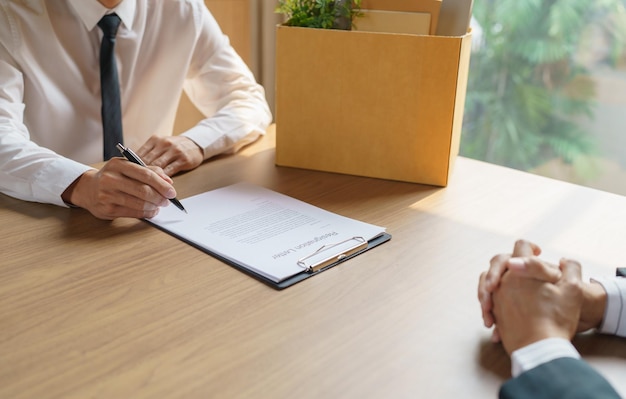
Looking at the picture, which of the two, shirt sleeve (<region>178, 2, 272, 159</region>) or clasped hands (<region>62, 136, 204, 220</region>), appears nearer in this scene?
clasped hands (<region>62, 136, 204, 220</region>)

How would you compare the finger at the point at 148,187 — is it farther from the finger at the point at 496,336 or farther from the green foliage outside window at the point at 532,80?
the green foliage outside window at the point at 532,80

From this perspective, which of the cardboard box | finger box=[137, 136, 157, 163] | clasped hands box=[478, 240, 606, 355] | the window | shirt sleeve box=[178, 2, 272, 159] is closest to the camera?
clasped hands box=[478, 240, 606, 355]

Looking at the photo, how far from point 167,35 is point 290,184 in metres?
0.64

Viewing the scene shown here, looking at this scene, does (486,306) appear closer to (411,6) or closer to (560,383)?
(560,383)

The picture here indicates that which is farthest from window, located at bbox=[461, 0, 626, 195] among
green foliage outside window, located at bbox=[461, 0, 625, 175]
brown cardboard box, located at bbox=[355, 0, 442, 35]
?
brown cardboard box, located at bbox=[355, 0, 442, 35]

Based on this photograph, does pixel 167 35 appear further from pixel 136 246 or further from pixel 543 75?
pixel 543 75

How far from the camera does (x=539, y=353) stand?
2.09 feet

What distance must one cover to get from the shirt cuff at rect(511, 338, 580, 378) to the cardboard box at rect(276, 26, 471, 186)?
1.82ft

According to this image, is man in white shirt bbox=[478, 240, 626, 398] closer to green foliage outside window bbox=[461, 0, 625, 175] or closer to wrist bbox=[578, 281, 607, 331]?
wrist bbox=[578, 281, 607, 331]

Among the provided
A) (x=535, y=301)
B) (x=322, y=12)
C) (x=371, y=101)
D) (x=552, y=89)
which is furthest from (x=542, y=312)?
(x=552, y=89)

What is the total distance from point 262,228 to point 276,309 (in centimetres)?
24

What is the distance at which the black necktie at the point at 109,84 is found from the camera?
1.40 metres

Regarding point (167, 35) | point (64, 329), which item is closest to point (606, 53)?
point (167, 35)

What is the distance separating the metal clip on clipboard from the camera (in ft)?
2.80
